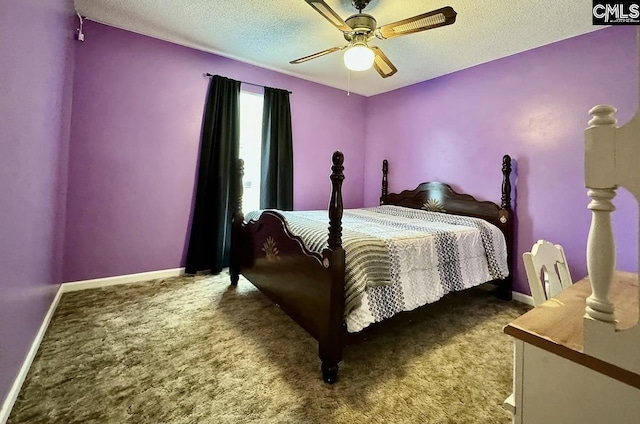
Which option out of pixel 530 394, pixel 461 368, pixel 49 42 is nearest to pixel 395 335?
pixel 461 368

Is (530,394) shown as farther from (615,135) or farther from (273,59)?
(273,59)

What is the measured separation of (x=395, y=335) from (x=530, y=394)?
1.45m

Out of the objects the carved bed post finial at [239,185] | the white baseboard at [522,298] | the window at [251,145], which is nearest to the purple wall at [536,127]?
the white baseboard at [522,298]

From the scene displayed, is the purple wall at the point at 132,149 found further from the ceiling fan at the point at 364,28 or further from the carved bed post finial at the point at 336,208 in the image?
the carved bed post finial at the point at 336,208

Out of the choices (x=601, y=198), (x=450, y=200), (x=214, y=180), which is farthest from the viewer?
(x=450, y=200)

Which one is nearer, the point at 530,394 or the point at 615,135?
the point at 615,135

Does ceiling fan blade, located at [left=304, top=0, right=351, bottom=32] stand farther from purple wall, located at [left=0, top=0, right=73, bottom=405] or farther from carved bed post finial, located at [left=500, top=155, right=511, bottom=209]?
carved bed post finial, located at [left=500, top=155, right=511, bottom=209]

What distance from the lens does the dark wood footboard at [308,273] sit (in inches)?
63.4

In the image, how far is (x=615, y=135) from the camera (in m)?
0.59

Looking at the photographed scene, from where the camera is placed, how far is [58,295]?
8.35 feet

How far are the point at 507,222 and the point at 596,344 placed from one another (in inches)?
104

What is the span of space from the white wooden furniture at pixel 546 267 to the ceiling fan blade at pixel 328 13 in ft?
5.60

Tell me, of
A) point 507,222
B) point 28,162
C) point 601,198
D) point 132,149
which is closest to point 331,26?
point 132,149

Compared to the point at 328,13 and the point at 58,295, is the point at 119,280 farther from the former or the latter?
the point at 328,13
